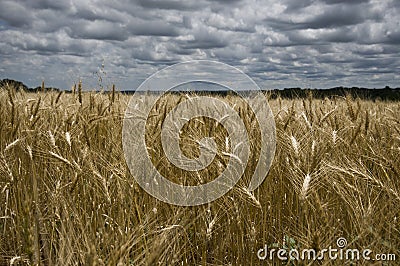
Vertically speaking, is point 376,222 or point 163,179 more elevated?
point 163,179

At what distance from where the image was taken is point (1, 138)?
8.86ft

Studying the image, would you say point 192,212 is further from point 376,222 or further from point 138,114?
point 376,222

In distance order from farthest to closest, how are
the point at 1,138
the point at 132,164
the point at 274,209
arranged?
1. the point at 1,138
2. the point at 274,209
3. the point at 132,164

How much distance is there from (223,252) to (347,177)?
2.51 ft

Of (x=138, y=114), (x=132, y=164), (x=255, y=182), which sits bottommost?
(x=255, y=182)

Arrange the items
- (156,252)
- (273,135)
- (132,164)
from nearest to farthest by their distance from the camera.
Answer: (156,252) < (132,164) < (273,135)

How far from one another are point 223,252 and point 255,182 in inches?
16.4

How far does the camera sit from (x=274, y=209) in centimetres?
220

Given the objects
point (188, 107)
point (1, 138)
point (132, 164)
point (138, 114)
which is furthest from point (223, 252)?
point (1, 138)

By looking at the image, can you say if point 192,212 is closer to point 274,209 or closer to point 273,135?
point 274,209

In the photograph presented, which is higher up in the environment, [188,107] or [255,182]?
[188,107]

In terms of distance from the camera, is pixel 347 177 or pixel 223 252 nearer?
pixel 223 252

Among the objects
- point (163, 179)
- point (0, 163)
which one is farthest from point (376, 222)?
point (0, 163)

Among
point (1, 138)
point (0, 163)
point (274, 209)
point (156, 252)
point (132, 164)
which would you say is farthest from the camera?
point (1, 138)
